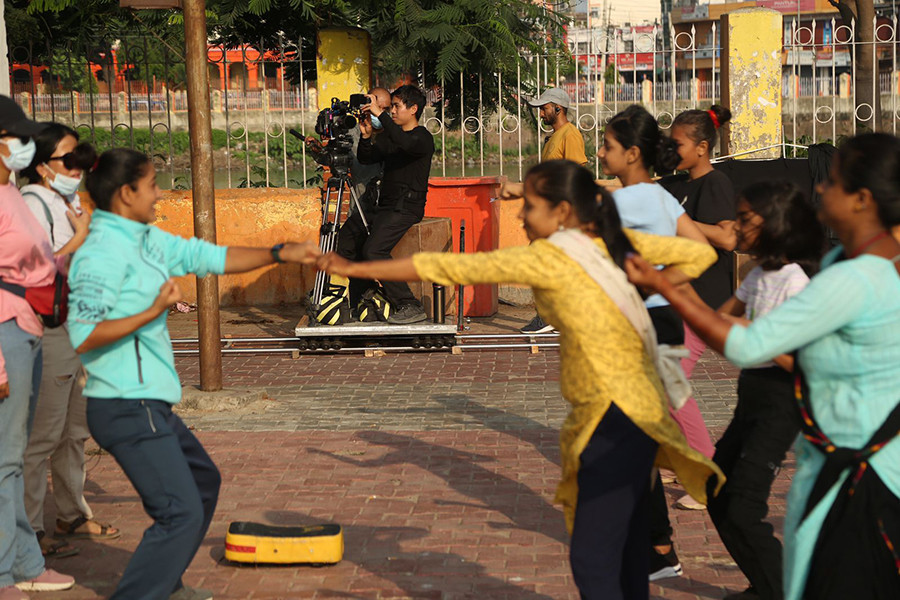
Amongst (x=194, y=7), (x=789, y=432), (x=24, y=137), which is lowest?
(x=789, y=432)

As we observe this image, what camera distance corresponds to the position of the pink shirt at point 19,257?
448 centimetres

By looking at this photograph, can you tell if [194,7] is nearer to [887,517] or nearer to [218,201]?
[218,201]

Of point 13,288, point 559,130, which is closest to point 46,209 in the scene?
point 13,288

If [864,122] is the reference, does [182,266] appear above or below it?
below

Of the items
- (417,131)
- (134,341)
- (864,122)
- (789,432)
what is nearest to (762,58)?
(864,122)

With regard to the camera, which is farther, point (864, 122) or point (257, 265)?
point (864, 122)

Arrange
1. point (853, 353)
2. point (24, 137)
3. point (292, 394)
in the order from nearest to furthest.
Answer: point (853, 353) → point (24, 137) → point (292, 394)

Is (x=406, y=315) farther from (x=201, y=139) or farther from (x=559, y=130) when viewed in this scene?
(x=201, y=139)

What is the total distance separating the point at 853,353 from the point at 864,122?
11003mm

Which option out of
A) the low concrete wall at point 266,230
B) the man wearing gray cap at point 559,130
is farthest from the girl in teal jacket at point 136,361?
the low concrete wall at point 266,230

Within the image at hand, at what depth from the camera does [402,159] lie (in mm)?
10195

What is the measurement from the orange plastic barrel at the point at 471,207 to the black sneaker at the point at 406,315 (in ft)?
6.28

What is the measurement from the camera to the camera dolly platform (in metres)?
10.1

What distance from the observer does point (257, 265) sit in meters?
4.29
